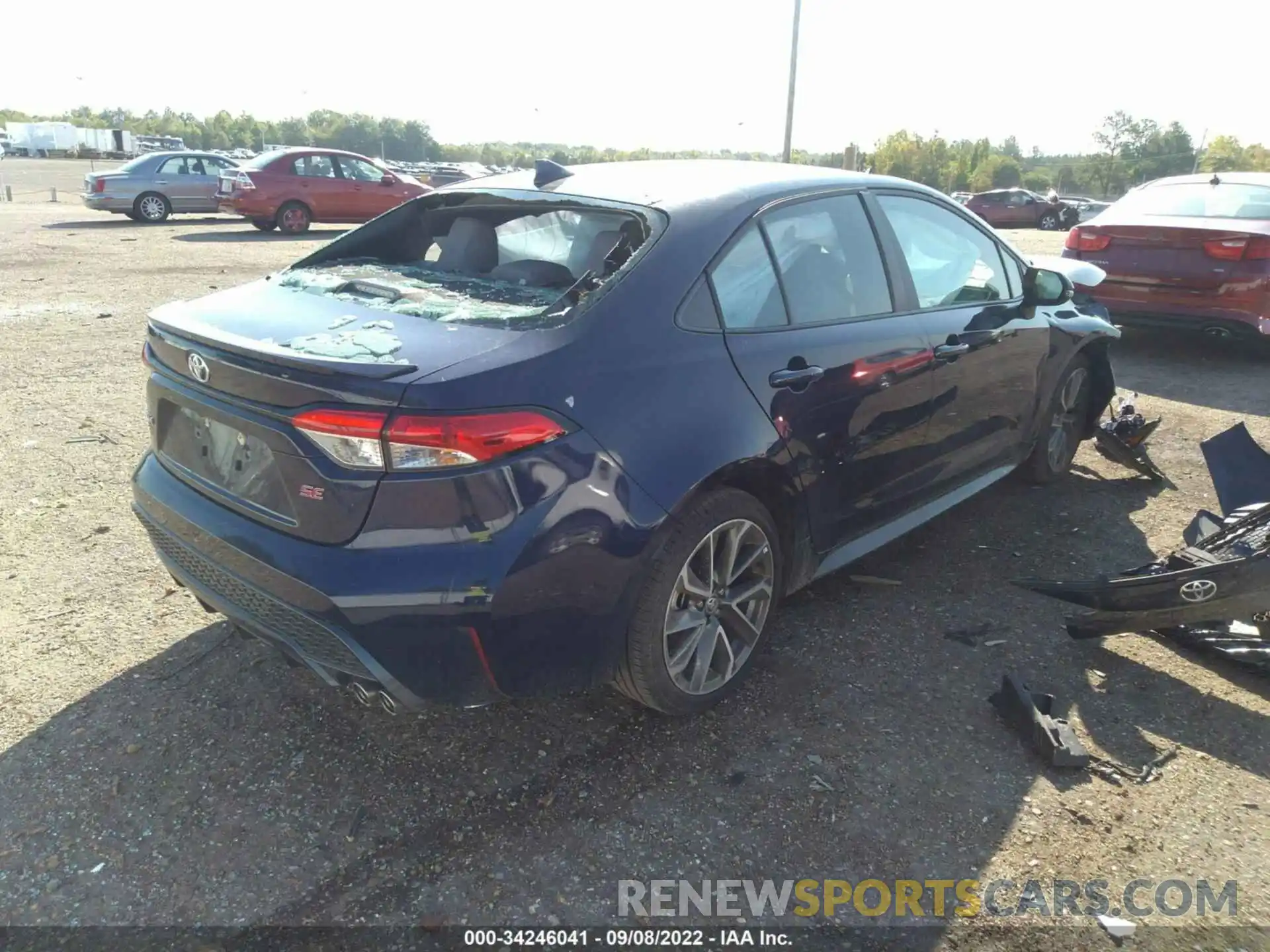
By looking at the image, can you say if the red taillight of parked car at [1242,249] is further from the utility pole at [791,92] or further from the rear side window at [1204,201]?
the utility pole at [791,92]

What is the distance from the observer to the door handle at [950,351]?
11.5ft

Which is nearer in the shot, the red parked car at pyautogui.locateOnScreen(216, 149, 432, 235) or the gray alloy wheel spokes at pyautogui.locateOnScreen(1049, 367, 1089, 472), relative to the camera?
the gray alloy wheel spokes at pyautogui.locateOnScreen(1049, 367, 1089, 472)

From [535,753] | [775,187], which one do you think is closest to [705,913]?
[535,753]

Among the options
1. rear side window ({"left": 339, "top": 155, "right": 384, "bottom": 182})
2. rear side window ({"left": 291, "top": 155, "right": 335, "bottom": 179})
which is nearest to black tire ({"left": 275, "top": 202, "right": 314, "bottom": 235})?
rear side window ({"left": 291, "top": 155, "right": 335, "bottom": 179})

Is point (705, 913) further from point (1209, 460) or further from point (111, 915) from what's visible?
point (1209, 460)

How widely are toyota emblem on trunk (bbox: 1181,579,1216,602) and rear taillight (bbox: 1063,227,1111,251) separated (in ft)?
17.5

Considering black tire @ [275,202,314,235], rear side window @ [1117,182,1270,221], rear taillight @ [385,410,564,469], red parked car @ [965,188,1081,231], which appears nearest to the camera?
rear taillight @ [385,410,564,469]

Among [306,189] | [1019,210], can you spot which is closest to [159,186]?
[306,189]

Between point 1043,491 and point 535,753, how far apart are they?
11.1 feet

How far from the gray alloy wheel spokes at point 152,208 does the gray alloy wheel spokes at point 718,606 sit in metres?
19.4

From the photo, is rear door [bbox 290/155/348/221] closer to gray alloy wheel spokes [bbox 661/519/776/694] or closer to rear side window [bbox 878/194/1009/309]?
rear side window [bbox 878/194/1009/309]

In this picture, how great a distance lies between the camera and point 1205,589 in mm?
2973

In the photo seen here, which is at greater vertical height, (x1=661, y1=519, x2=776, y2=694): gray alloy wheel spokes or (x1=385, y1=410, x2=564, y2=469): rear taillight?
(x1=385, y1=410, x2=564, y2=469): rear taillight

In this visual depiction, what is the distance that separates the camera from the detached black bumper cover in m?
2.92
